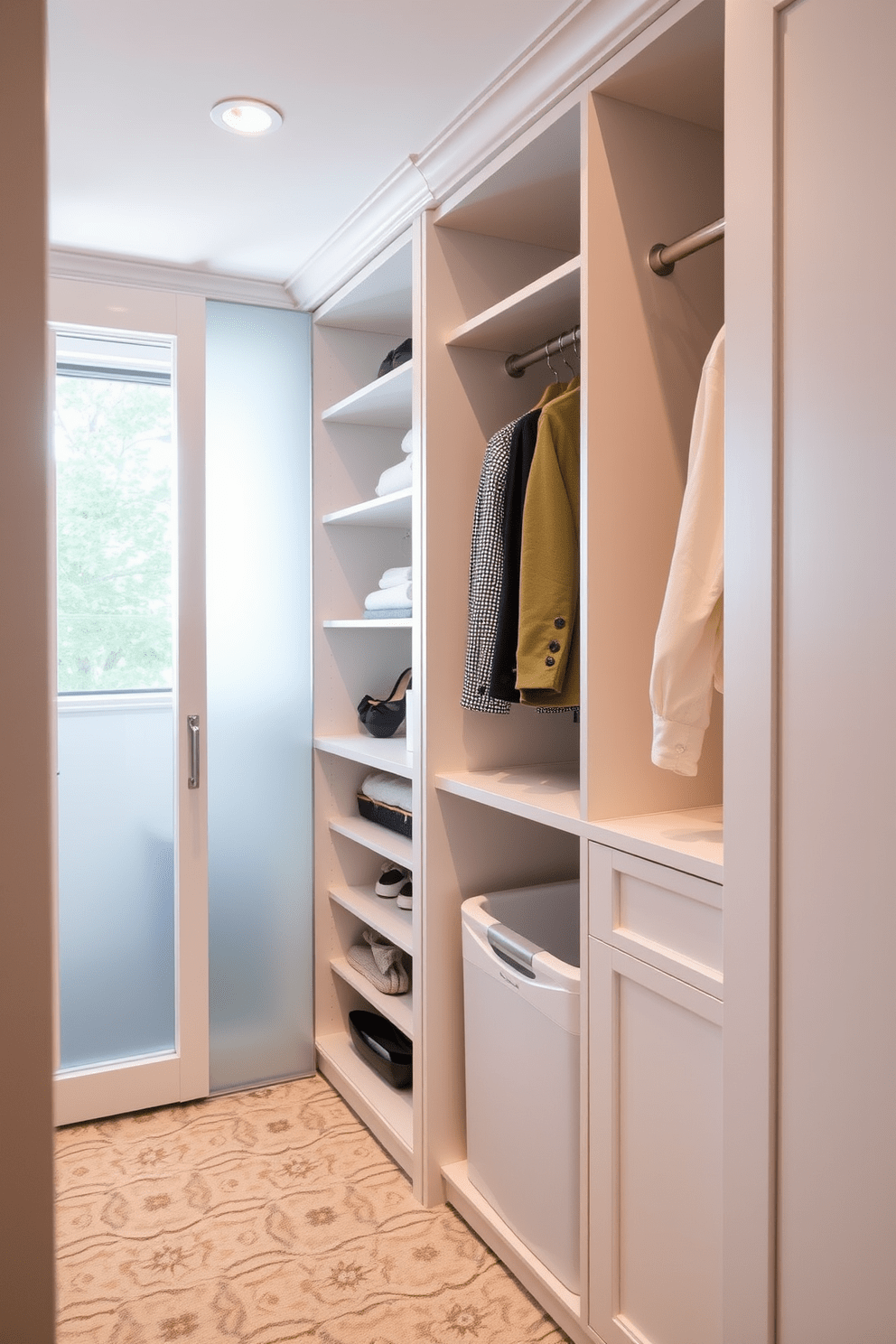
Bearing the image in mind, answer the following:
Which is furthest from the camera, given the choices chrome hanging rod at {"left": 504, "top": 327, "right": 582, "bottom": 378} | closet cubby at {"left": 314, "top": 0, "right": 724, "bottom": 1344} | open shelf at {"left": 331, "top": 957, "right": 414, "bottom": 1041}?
open shelf at {"left": 331, "top": 957, "right": 414, "bottom": 1041}

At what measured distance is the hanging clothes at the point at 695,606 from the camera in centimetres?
142

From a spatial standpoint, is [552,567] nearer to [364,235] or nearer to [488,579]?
[488,579]

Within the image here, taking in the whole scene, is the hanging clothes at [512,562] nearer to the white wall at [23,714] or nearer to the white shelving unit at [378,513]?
the white shelving unit at [378,513]

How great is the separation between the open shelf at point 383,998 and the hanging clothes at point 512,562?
3.23 ft

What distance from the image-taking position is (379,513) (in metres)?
2.75

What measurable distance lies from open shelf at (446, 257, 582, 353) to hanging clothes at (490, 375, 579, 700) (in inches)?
6.4

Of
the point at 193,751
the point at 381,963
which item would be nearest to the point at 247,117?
the point at 193,751

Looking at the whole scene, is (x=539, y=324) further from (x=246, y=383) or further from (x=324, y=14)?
(x=246, y=383)

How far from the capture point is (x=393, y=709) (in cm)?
282

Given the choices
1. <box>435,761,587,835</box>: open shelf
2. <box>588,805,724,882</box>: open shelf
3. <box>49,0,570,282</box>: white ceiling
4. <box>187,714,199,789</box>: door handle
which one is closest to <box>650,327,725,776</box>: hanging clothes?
<box>588,805,724,882</box>: open shelf

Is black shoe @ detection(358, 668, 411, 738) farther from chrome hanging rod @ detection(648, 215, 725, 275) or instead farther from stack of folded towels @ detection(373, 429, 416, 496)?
chrome hanging rod @ detection(648, 215, 725, 275)

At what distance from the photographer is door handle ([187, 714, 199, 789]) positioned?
8.93 feet

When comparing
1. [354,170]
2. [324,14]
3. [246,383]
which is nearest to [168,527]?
[246,383]

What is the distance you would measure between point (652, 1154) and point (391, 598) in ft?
5.03
